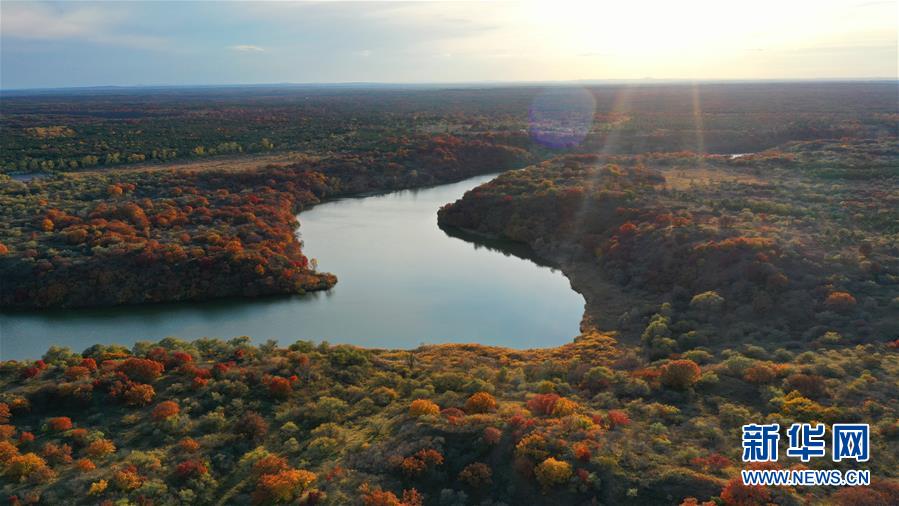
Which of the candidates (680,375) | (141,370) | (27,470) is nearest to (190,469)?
(27,470)

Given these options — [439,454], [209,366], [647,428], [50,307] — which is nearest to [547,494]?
[439,454]

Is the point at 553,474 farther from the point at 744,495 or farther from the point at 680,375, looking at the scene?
the point at 680,375

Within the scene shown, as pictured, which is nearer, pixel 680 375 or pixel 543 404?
pixel 543 404

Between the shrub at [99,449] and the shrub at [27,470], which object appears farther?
the shrub at [99,449]

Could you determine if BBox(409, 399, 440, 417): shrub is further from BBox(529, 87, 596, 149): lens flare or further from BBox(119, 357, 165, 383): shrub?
BBox(529, 87, 596, 149): lens flare

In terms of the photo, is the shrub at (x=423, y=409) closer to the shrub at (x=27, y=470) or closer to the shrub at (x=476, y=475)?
the shrub at (x=476, y=475)

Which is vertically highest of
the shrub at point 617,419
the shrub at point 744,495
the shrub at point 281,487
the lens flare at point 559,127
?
the lens flare at point 559,127

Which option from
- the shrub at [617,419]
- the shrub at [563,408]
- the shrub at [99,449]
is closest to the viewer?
the shrub at [99,449]

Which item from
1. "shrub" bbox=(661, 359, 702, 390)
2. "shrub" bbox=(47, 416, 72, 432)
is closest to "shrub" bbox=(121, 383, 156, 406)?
"shrub" bbox=(47, 416, 72, 432)

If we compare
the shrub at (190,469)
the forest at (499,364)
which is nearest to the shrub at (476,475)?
the forest at (499,364)
